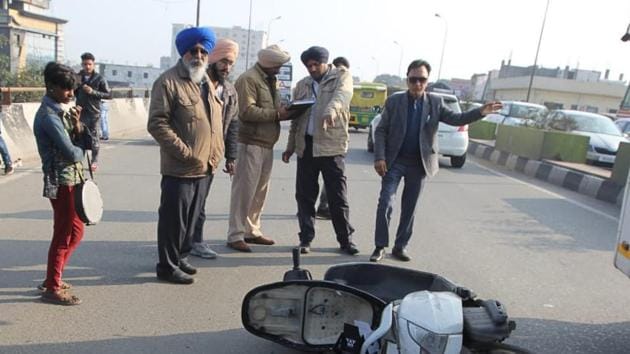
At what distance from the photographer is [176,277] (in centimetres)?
430

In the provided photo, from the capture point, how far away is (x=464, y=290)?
2.63 meters

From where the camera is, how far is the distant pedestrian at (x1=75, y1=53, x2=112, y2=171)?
336 inches

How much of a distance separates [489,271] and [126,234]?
357 cm

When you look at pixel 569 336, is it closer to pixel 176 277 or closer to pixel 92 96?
pixel 176 277

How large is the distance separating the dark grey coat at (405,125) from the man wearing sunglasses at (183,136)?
164cm

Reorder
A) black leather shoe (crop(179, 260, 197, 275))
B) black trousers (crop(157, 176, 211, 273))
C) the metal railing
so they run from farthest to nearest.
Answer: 1. the metal railing
2. black leather shoe (crop(179, 260, 197, 275))
3. black trousers (crop(157, 176, 211, 273))

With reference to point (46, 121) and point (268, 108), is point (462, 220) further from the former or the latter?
point (46, 121)

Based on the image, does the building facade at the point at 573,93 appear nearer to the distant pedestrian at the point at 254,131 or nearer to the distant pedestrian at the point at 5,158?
the distant pedestrian at the point at 5,158

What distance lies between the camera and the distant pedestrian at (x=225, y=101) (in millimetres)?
4625

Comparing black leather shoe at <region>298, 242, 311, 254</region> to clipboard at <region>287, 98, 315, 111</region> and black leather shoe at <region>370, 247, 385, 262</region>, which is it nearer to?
black leather shoe at <region>370, 247, 385, 262</region>

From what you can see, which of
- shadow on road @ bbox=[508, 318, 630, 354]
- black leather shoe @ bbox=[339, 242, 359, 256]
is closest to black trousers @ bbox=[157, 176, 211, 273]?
black leather shoe @ bbox=[339, 242, 359, 256]

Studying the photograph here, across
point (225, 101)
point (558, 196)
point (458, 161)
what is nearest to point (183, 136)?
point (225, 101)

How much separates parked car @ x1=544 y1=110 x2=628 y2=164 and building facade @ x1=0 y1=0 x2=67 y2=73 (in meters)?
41.8

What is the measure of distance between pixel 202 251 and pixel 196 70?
1.73m
